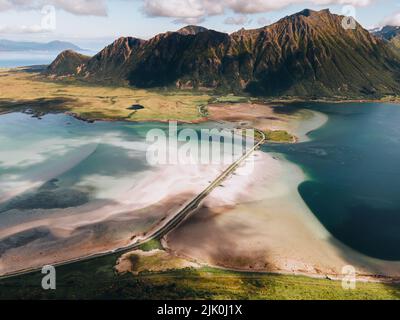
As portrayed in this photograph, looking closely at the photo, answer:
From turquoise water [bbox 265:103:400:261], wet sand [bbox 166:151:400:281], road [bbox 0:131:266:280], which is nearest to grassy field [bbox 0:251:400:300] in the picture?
road [bbox 0:131:266:280]

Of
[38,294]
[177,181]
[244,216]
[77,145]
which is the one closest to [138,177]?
[177,181]

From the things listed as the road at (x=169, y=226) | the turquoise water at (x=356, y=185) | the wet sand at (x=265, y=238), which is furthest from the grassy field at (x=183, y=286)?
the turquoise water at (x=356, y=185)

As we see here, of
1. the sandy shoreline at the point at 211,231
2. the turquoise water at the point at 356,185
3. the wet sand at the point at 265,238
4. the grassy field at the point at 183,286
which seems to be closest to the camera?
the grassy field at the point at 183,286

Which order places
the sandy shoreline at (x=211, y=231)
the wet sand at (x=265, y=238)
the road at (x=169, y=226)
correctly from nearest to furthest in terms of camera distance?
the road at (x=169, y=226), the wet sand at (x=265, y=238), the sandy shoreline at (x=211, y=231)

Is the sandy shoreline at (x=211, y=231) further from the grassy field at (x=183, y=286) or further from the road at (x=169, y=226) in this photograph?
the grassy field at (x=183, y=286)

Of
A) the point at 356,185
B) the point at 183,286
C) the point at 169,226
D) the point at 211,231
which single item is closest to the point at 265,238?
the point at 211,231
